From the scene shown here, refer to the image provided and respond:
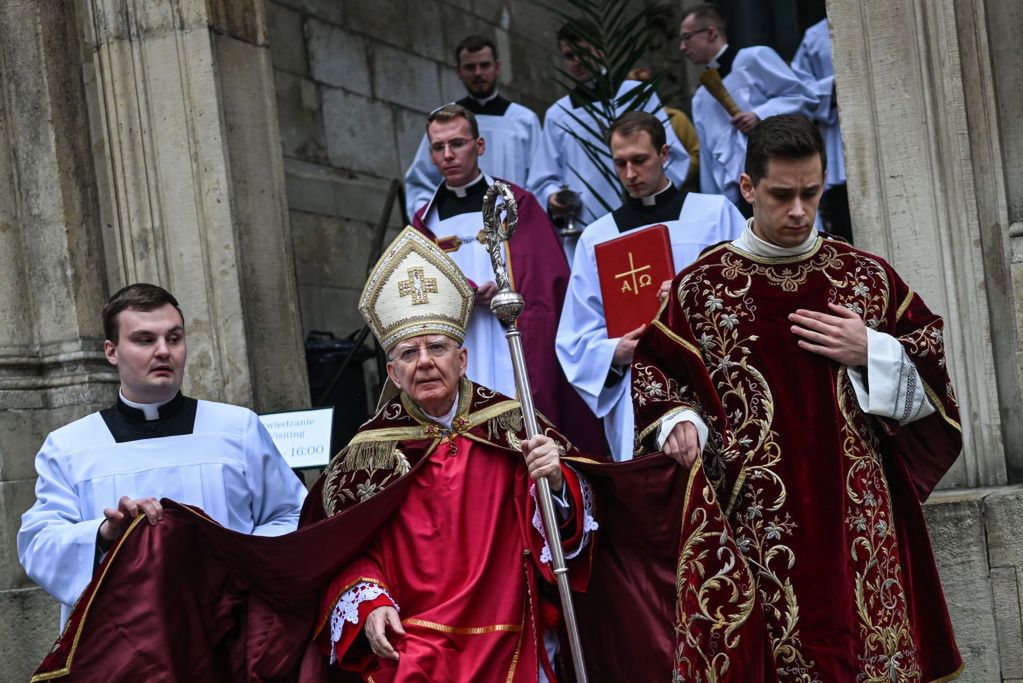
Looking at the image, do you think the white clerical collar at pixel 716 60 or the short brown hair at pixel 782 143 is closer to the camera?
the short brown hair at pixel 782 143

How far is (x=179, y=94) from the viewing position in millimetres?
6746

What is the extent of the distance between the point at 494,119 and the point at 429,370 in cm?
431

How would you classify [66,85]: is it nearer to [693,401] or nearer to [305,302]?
[305,302]

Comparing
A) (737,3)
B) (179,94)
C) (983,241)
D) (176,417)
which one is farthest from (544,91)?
(176,417)

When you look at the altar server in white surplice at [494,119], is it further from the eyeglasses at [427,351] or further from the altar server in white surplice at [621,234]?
the eyeglasses at [427,351]

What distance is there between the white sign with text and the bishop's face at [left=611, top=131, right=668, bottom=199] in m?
1.56

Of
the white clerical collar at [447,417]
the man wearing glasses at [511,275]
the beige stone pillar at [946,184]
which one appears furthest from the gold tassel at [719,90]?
the white clerical collar at [447,417]

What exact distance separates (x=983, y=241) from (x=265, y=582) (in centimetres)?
293

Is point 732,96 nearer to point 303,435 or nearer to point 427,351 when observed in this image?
point 303,435

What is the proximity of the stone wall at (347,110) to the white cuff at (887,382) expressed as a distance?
5820mm

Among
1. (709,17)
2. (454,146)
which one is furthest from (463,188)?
(709,17)

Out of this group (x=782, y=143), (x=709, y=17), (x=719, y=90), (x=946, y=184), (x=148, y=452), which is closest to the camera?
(x=782, y=143)

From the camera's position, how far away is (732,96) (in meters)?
7.50

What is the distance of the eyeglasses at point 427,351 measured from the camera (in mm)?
4523
